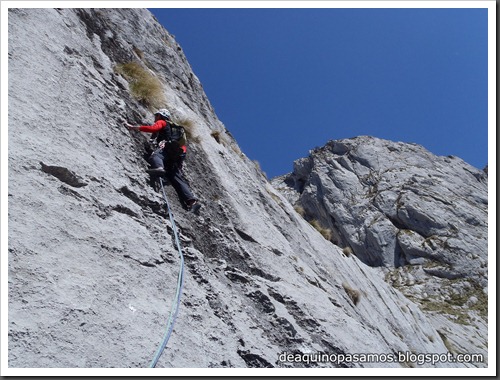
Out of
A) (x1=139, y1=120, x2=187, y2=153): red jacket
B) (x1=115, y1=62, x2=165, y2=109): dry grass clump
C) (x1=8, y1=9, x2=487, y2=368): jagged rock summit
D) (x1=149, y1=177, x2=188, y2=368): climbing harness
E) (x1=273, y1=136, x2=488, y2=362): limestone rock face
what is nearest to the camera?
(x1=8, y1=9, x2=487, y2=368): jagged rock summit

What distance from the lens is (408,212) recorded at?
55.1 meters

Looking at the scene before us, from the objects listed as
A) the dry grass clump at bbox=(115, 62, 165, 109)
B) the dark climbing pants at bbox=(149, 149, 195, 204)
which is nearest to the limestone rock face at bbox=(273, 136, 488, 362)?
the dry grass clump at bbox=(115, 62, 165, 109)

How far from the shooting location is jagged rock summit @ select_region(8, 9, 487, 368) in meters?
Answer: 5.30

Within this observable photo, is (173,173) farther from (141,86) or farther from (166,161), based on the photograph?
(141,86)

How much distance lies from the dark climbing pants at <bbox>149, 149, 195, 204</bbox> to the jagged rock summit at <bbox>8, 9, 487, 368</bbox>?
19 centimetres

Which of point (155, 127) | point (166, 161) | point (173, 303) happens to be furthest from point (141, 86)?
point (173, 303)

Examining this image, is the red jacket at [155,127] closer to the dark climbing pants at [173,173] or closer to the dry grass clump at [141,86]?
the dark climbing pants at [173,173]

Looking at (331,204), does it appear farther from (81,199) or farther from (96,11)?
(81,199)

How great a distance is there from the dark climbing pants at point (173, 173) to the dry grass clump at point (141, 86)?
2.15 metres

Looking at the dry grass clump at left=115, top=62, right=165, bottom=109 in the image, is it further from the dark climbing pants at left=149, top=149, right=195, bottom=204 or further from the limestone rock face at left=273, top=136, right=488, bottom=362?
the limestone rock face at left=273, top=136, right=488, bottom=362

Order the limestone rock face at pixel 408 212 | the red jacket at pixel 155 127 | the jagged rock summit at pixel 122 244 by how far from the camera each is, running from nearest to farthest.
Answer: the jagged rock summit at pixel 122 244
the red jacket at pixel 155 127
the limestone rock face at pixel 408 212

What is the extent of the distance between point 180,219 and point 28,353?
4.04m

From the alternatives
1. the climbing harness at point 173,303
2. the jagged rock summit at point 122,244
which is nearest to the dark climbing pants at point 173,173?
the jagged rock summit at point 122,244

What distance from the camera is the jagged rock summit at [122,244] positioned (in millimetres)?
5301
